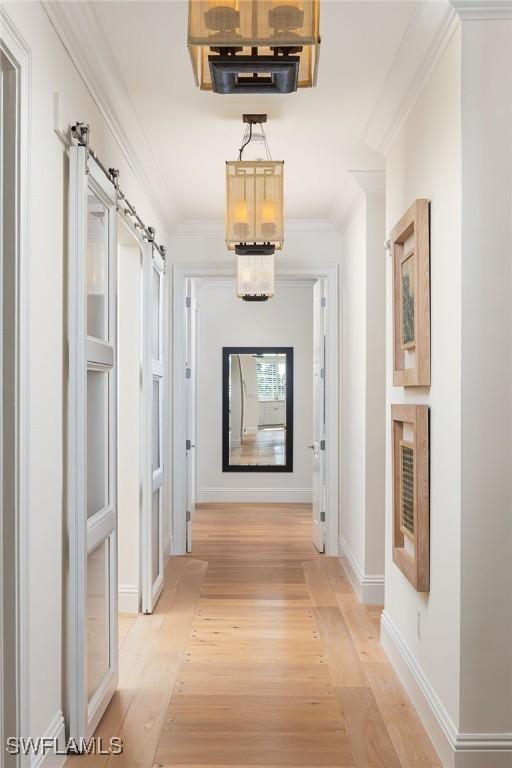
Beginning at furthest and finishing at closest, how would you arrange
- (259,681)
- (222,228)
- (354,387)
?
(222,228) → (354,387) → (259,681)

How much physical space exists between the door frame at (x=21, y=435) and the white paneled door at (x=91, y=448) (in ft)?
1.57

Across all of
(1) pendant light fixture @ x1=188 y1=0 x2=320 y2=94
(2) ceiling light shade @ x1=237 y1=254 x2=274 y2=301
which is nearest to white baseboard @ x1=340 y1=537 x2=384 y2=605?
(2) ceiling light shade @ x1=237 y1=254 x2=274 y2=301

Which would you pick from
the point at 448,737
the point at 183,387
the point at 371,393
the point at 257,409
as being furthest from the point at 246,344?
the point at 448,737

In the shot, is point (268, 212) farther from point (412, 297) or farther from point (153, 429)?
point (153, 429)

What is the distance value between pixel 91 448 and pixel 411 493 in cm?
136

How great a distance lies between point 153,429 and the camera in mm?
5039

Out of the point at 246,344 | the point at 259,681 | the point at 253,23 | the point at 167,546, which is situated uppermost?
the point at 253,23

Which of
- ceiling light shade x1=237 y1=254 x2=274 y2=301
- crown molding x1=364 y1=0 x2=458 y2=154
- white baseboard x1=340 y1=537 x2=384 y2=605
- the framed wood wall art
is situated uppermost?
crown molding x1=364 y1=0 x2=458 y2=154

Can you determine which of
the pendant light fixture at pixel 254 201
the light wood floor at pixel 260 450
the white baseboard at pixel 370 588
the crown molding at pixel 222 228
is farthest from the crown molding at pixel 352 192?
the light wood floor at pixel 260 450

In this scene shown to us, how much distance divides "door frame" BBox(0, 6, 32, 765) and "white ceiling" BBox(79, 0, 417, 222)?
2.28ft

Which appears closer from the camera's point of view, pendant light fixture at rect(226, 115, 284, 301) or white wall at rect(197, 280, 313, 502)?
pendant light fixture at rect(226, 115, 284, 301)

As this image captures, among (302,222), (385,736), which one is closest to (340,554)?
(302,222)

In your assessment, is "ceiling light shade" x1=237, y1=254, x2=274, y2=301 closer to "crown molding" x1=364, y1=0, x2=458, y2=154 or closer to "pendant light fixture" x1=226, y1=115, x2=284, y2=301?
"pendant light fixture" x1=226, y1=115, x2=284, y2=301

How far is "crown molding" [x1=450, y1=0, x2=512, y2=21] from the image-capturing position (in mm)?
2480
